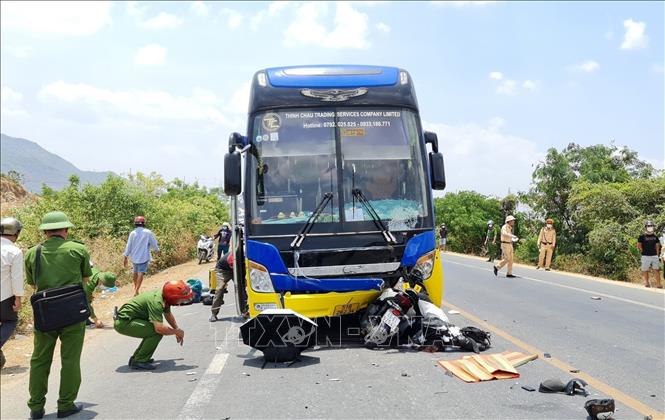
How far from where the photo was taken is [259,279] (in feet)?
24.4

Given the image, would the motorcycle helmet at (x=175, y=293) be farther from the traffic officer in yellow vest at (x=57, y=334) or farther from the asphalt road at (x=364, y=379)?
the traffic officer in yellow vest at (x=57, y=334)

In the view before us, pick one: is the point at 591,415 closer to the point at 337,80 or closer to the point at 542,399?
the point at 542,399

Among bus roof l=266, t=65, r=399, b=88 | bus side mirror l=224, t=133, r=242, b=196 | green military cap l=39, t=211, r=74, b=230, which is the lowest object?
green military cap l=39, t=211, r=74, b=230

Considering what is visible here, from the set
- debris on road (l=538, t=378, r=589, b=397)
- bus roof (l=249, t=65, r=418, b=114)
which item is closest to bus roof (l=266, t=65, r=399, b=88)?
bus roof (l=249, t=65, r=418, b=114)

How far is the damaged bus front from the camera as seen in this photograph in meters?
7.41

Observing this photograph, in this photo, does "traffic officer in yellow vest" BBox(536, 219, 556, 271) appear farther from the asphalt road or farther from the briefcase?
the briefcase

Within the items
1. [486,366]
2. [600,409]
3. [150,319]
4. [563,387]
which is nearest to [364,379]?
[486,366]

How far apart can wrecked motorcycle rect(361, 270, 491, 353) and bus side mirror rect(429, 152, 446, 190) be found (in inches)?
50.2

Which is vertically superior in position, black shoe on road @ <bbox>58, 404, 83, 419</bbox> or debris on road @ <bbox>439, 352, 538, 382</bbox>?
debris on road @ <bbox>439, 352, 538, 382</bbox>

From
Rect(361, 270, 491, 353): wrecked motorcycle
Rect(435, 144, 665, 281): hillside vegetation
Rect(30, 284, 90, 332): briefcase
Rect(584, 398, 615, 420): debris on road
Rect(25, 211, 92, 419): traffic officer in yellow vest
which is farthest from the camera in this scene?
Rect(435, 144, 665, 281): hillside vegetation

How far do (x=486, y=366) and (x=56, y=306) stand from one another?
13.5 feet

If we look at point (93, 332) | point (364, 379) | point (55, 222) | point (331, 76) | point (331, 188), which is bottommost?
point (93, 332)

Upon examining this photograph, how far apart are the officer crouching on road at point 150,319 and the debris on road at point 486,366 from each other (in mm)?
2953

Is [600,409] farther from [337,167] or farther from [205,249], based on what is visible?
[205,249]
